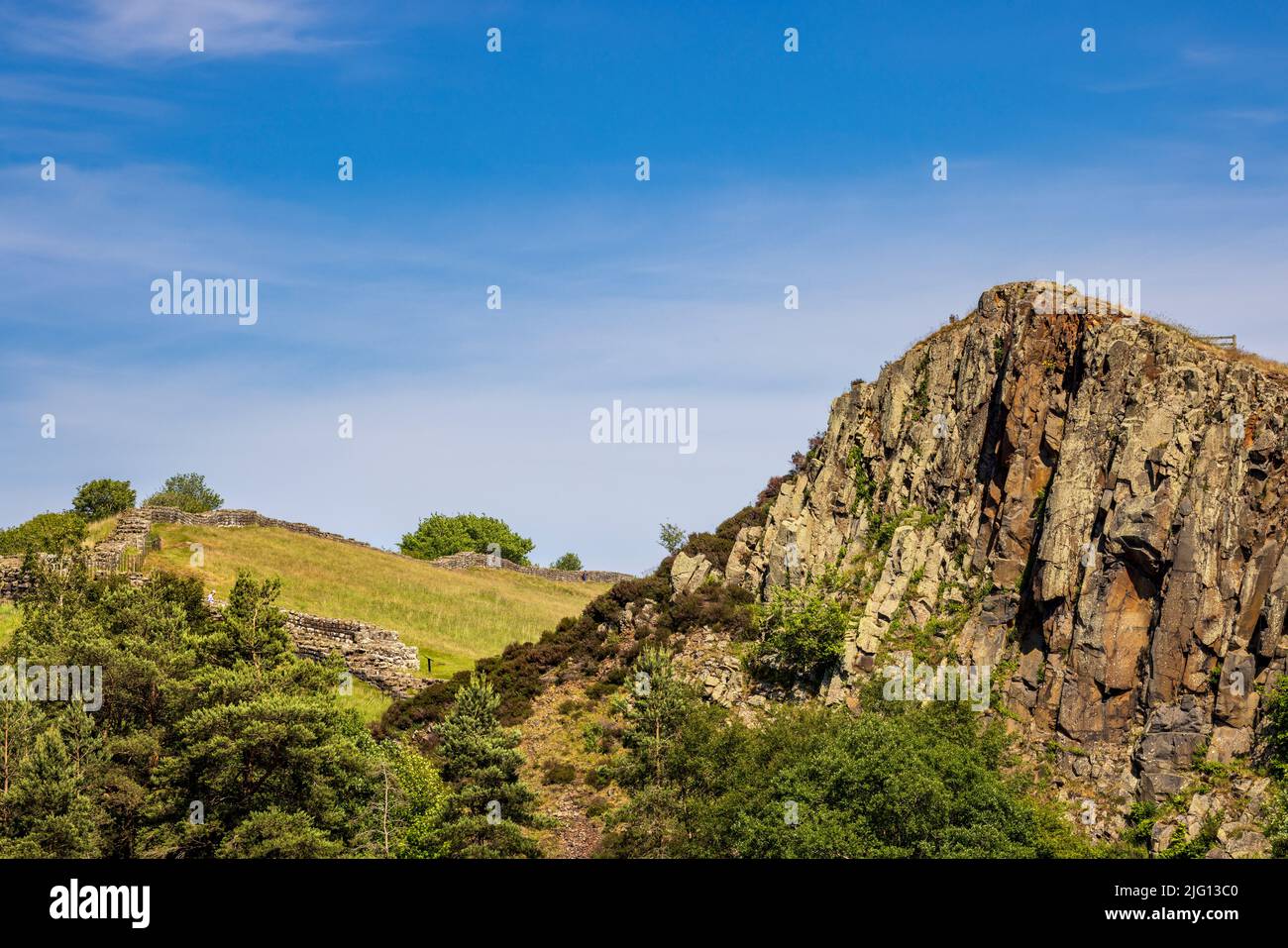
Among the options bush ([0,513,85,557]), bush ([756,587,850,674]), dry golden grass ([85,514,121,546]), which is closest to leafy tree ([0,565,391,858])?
bush ([756,587,850,674])

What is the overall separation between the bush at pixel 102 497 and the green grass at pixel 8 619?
162 ft

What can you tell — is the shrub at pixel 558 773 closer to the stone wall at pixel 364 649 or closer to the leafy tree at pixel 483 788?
the leafy tree at pixel 483 788

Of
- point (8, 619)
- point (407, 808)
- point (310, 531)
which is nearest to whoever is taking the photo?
point (407, 808)

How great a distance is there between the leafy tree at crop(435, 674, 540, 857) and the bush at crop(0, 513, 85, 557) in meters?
45.5

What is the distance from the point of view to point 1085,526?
57.7 m

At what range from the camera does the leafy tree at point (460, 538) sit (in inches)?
7057

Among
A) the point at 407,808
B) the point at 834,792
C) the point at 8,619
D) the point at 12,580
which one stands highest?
the point at 12,580

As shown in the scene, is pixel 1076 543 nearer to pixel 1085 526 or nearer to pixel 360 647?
pixel 1085 526

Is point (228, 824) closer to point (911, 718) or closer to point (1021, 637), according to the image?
point (911, 718)

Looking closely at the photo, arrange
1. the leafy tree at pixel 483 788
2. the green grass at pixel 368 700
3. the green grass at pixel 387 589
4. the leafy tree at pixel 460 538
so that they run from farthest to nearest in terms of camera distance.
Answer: the leafy tree at pixel 460 538
the green grass at pixel 387 589
the green grass at pixel 368 700
the leafy tree at pixel 483 788

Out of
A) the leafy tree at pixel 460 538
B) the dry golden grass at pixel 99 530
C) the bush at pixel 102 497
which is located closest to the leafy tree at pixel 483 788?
the dry golden grass at pixel 99 530

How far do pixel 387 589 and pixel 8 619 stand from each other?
86.1 ft

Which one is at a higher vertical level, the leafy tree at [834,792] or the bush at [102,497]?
the bush at [102,497]

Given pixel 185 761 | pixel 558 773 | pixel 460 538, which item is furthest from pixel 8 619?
pixel 460 538
